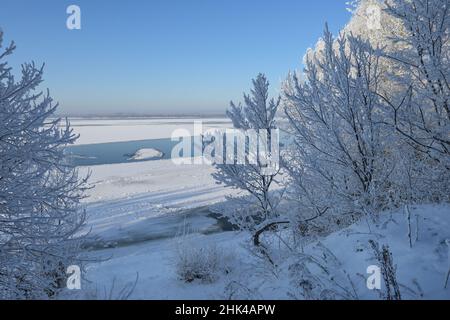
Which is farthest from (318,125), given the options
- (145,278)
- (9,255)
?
(145,278)

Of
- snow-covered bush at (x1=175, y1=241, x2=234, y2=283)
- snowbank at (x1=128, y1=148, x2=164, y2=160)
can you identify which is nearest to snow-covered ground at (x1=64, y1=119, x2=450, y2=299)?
snow-covered bush at (x1=175, y1=241, x2=234, y2=283)

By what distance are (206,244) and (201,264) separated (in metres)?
1.78

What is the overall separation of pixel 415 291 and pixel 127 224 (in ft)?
45.9

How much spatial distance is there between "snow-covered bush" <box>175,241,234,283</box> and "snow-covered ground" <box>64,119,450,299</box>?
5.9 inches

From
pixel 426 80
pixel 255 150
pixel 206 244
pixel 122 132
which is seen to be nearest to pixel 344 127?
pixel 426 80

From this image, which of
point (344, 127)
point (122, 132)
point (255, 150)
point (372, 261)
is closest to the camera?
point (372, 261)

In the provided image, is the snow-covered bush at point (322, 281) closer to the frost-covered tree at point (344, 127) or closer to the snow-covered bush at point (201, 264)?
the frost-covered tree at point (344, 127)

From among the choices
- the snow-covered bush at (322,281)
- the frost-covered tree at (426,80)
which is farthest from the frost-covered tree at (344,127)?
the snow-covered bush at (322,281)

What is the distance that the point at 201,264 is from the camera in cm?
702

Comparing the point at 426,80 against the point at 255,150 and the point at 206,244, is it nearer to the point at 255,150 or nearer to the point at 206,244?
the point at 255,150

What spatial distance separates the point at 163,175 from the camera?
28.1 meters

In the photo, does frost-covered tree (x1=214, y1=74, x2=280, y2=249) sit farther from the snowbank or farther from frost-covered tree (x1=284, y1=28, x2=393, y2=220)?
the snowbank

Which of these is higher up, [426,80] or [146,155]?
[426,80]

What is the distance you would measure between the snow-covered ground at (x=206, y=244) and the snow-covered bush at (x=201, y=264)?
15 centimetres
